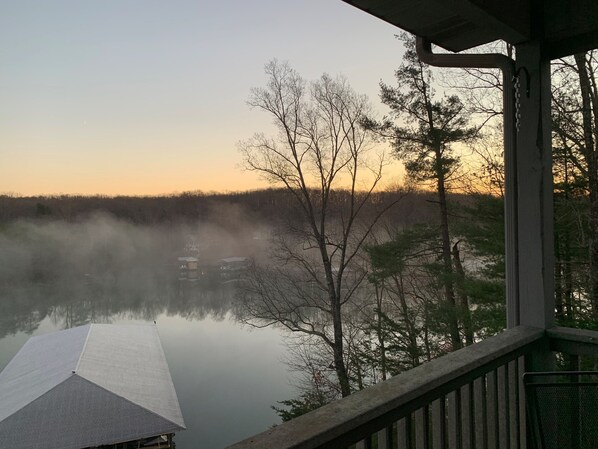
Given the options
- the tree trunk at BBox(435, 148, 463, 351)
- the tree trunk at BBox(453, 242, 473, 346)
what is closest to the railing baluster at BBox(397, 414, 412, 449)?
the tree trunk at BBox(453, 242, 473, 346)

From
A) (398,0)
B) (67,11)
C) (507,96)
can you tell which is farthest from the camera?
(67,11)

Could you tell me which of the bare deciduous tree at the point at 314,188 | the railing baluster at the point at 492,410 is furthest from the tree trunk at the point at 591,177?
the railing baluster at the point at 492,410

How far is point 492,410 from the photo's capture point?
1.20 meters

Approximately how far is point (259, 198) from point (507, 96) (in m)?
9.14

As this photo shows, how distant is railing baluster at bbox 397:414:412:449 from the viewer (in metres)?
0.88

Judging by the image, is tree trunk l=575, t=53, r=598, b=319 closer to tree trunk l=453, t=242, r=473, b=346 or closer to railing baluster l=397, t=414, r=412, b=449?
tree trunk l=453, t=242, r=473, b=346

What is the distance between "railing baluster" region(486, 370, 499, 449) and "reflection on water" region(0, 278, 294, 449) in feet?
16.5

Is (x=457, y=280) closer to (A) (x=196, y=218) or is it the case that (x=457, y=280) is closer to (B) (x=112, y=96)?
(A) (x=196, y=218)

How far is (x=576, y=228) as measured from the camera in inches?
226

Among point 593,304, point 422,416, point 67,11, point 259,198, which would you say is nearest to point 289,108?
point 259,198

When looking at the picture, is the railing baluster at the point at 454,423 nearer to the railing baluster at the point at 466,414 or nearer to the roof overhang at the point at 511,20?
the railing baluster at the point at 466,414

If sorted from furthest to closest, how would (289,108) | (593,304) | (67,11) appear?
(289,108) → (67,11) → (593,304)

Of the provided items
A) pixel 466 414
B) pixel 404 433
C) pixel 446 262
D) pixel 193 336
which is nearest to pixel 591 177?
pixel 446 262

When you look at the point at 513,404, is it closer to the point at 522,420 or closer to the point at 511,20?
the point at 522,420
